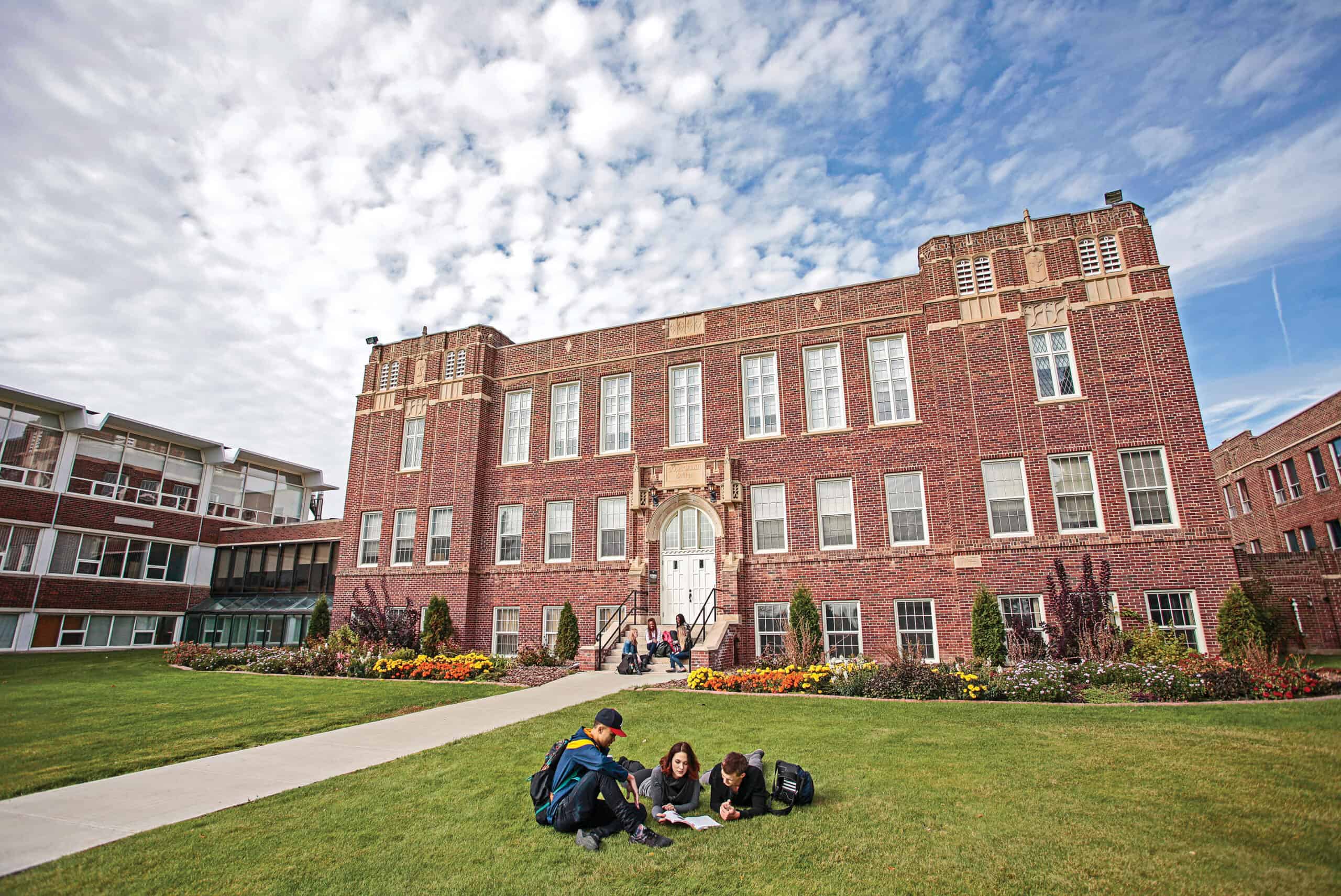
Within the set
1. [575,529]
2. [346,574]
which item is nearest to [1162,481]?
[575,529]

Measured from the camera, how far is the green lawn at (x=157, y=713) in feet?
26.1

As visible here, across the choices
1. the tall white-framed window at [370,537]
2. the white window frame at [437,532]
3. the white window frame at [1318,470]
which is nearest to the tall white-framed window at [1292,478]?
the white window frame at [1318,470]

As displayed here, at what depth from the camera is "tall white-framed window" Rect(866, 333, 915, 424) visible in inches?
733

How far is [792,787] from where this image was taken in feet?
18.6

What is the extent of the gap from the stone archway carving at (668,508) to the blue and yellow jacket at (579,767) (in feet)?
47.0

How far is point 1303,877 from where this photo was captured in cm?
397

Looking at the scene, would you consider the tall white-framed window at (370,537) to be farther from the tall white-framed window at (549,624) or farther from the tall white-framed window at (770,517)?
the tall white-framed window at (770,517)

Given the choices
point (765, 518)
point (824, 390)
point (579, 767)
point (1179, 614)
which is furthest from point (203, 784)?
point (1179, 614)

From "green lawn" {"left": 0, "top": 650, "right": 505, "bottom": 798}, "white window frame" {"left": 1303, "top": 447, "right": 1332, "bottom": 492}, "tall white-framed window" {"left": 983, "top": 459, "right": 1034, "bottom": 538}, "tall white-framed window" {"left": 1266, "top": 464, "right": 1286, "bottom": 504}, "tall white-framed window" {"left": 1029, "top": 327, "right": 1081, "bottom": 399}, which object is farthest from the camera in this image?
"tall white-framed window" {"left": 1266, "top": 464, "right": 1286, "bottom": 504}

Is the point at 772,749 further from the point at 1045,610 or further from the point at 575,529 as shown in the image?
the point at 575,529

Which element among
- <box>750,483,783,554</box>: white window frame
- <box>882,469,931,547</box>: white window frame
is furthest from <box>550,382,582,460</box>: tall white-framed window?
<box>882,469,931,547</box>: white window frame

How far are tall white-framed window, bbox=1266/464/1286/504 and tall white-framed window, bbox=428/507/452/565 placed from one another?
3616 centimetres

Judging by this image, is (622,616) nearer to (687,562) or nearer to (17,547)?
(687,562)

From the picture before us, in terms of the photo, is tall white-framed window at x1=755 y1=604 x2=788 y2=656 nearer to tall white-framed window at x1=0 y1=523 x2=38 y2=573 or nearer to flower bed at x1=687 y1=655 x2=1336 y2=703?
flower bed at x1=687 y1=655 x2=1336 y2=703
